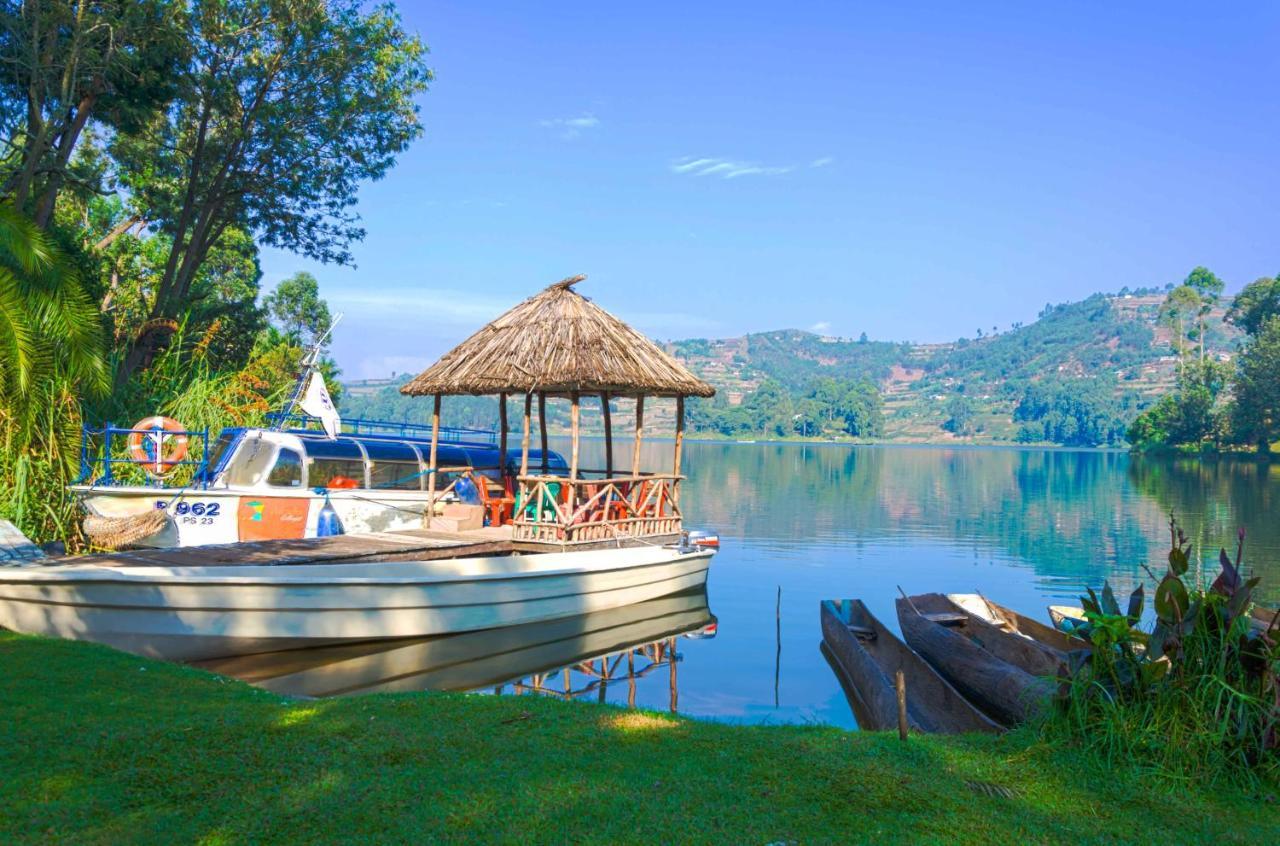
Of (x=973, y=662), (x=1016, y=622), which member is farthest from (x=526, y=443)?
(x=973, y=662)

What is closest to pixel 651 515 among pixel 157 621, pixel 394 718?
pixel 157 621

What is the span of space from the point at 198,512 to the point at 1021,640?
11904 millimetres

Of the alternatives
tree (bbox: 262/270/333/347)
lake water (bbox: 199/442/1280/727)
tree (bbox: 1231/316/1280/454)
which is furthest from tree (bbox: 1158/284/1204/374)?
tree (bbox: 262/270/333/347)

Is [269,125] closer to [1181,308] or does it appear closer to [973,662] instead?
[973,662]

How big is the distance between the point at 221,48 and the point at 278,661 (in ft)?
50.6

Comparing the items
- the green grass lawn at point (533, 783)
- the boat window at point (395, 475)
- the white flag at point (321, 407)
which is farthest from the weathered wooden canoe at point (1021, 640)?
the white flag at point (321, 407)

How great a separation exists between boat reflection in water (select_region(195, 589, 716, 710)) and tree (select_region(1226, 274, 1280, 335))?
86826 millimetres

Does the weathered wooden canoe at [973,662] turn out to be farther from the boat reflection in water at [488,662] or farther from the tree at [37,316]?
the tree at [37,316]

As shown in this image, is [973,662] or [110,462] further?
[110,462]

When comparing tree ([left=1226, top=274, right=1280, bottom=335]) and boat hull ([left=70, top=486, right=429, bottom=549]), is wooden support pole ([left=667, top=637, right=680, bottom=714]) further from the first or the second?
tree ([left=1226, top=274, right=1280, bottom=335])

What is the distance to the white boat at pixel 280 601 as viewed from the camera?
10.3m

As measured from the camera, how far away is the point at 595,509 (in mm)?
16266

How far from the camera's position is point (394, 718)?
22.3 feet

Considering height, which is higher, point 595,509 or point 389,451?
point 389,451
